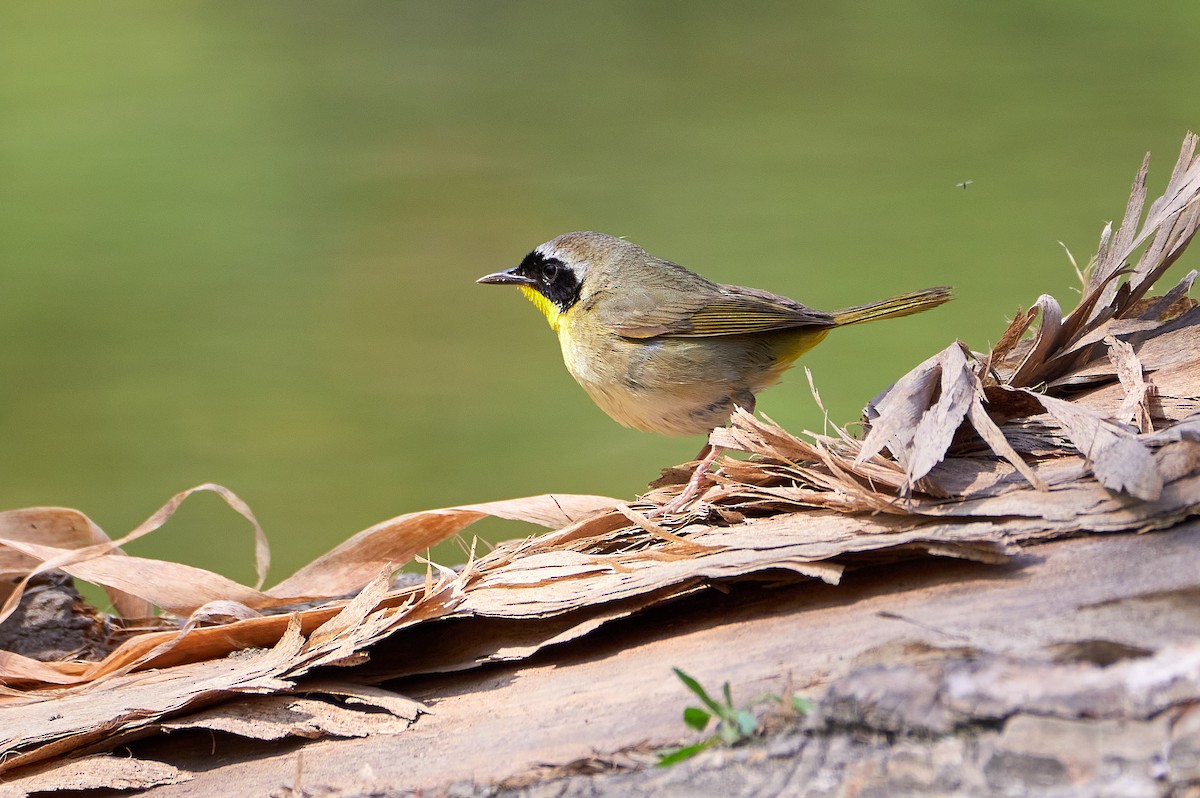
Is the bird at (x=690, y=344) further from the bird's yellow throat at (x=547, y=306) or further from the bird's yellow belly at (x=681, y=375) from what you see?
the bird's yellow throat at (x=547, y=306)

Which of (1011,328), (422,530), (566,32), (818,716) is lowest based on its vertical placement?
(818,716)

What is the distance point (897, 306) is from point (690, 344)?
0.48 m

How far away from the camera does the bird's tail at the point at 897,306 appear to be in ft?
8.27

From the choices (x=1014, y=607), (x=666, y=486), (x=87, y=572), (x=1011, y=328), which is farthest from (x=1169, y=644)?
(x=87, y=572)

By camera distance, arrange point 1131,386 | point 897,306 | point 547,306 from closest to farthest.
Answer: point 1131,386
point 897,306
point 547,306

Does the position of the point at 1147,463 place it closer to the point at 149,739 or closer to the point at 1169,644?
the point at 1169,644

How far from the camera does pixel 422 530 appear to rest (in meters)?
2.15

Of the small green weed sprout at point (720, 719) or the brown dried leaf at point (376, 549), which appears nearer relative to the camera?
the small green weed sprout at point (720, 719)

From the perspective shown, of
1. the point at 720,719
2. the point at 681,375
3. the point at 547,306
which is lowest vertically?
the point at 720,719

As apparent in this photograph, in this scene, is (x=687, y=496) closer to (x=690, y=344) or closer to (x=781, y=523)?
(x=781, y=523)

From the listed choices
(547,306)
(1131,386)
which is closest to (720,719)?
(1131,386)

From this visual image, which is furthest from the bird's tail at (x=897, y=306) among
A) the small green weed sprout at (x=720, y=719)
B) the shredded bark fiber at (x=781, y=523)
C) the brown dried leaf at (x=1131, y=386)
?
the small green weed sprout at (x=720, y=719)

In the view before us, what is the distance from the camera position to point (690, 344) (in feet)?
8.72

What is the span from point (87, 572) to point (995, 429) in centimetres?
161
